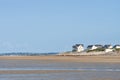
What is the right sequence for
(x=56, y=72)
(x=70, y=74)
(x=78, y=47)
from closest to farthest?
(x=70, y=74)
(x=56, y=72)
(x=78, y=47)

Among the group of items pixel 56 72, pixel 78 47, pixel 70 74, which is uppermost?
pixel 78 47

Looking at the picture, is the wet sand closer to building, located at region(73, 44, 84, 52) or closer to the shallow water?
the shallow water

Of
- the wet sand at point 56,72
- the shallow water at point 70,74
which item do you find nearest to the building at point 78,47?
the wet sand at point 56,72

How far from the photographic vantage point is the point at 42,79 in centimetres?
2909

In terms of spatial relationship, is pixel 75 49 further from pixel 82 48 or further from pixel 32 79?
pixel 32 79

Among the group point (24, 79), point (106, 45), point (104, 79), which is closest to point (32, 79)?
point (24, 79)

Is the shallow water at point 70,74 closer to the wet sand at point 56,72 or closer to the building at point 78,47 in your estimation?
the wet sand at point 56,72

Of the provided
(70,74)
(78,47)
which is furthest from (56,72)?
(78,47)

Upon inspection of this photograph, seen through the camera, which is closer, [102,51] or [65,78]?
[65,78]

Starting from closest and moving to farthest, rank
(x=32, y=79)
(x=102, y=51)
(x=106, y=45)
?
(x=32, y=79) < (x=102, y=51) < (x=106, y=45)

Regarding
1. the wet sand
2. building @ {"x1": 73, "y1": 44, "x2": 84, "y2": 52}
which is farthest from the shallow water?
building @ {"x1": 73, "y1": 44, "x2": 84, "y2": 52}

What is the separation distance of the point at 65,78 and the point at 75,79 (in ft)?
3.73

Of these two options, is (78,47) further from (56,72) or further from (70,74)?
(70,74)

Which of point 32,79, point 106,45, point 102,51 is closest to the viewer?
point 32,79
